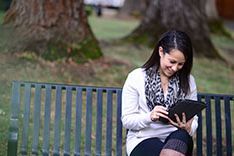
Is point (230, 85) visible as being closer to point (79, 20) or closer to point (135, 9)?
point (79, 20)

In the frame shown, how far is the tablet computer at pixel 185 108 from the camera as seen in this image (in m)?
3.82

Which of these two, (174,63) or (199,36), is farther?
(199,36)

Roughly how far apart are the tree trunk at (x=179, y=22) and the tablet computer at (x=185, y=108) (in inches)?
261

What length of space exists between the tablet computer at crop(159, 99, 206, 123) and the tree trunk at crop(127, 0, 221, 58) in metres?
6.64

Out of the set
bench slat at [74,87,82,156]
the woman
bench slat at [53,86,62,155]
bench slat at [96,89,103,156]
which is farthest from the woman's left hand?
bench slat at [53,86,62,155]

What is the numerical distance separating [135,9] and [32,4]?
53.5ft

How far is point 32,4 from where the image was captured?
745cm

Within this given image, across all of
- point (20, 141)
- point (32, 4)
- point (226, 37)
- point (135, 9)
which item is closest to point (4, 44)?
point (32, 4)

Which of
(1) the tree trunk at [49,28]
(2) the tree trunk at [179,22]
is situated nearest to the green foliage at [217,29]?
(2) the tree trunk at [179,22]

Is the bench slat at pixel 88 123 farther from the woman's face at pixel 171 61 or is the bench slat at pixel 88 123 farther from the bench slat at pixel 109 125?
the woman's face at pixel 171 61

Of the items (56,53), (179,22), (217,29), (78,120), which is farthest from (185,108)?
(217,29)

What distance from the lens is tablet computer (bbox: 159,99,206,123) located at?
3.82 m

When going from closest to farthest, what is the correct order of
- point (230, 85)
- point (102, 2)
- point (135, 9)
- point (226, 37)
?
point (230, 85) → point (226, 37) → point (135, 9) → point (102, 2)

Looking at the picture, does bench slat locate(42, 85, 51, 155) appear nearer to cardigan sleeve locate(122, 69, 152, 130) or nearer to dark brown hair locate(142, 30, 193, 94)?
cardigan sleeve locate(122, 69, 152, 130)
